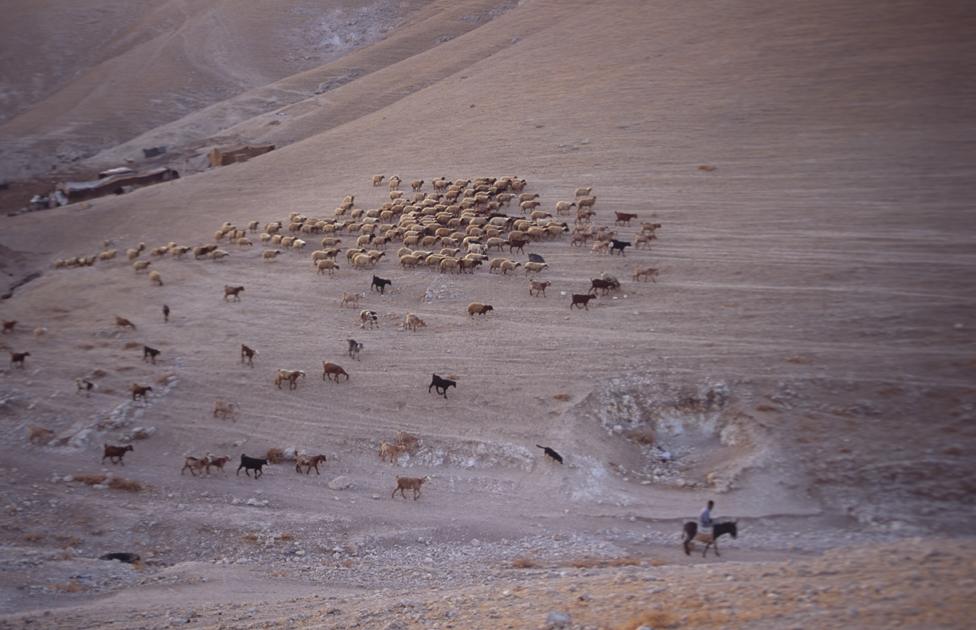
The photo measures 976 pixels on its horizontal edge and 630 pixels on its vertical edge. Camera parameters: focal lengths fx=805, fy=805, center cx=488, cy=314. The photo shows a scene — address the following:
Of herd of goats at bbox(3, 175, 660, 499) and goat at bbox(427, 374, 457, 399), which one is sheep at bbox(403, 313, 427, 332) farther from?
goat at bbox(427, 374, 457, 399)

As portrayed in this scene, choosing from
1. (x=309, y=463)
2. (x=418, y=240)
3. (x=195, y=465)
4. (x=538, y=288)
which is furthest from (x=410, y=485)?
(x=418, y=240)

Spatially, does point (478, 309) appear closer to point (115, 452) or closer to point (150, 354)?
point (150, 354)

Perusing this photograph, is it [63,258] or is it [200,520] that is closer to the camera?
[200,520]

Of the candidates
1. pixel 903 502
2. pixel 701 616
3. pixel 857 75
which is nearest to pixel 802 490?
pixel 903 502

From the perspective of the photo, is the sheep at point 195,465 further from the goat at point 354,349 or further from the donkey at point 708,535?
the donkey at point 708,535

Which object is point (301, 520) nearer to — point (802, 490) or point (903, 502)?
point (802, 490)

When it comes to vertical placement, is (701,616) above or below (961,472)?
below
